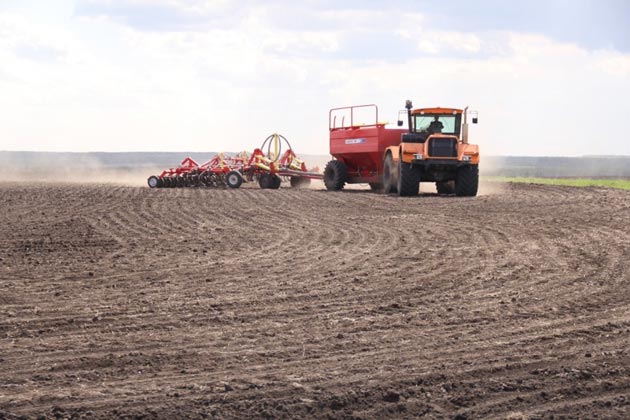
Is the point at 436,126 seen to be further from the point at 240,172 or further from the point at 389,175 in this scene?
the point at 240,172

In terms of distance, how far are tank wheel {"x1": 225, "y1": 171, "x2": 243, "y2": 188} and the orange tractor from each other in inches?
120

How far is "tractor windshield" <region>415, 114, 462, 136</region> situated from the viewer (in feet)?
84.3

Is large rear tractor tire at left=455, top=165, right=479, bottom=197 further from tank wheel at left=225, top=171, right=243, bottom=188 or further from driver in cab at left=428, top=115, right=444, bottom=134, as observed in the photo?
tank wheel at left=225, top=171, right=243, bottom=188

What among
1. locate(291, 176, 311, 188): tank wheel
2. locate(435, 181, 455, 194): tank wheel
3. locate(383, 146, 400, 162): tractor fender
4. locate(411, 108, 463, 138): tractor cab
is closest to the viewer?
locate(383, 146, 400, 162): tractor fender

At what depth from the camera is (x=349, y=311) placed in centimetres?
856

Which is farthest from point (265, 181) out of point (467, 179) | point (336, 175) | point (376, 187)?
point (467, 179)

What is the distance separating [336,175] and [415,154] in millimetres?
4603

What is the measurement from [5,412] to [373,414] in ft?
7.02

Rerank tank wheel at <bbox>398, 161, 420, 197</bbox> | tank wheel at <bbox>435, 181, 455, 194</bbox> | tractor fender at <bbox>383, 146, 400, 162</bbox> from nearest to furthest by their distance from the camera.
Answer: tank wheel at <bbox>398, 161, 420, 197</bbox> → tractor fender at <bbox>383, 146, 400, 162</bbox> → tank wheel at <bbox>435, 181, 455, 194</bbox>

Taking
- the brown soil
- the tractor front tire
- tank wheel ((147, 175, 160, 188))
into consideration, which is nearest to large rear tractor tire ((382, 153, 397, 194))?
the tractor front tire

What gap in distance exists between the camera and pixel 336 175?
93.8 ft

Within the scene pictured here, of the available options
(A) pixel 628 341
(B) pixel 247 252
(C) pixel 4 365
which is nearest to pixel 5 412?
(C) pixel 4 365

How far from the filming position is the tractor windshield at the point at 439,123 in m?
25.7

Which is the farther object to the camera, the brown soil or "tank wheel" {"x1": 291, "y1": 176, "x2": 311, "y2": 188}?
"tank wheel" {"x1": 291, "y1": 176, "x2": 311, "y2": 188}
